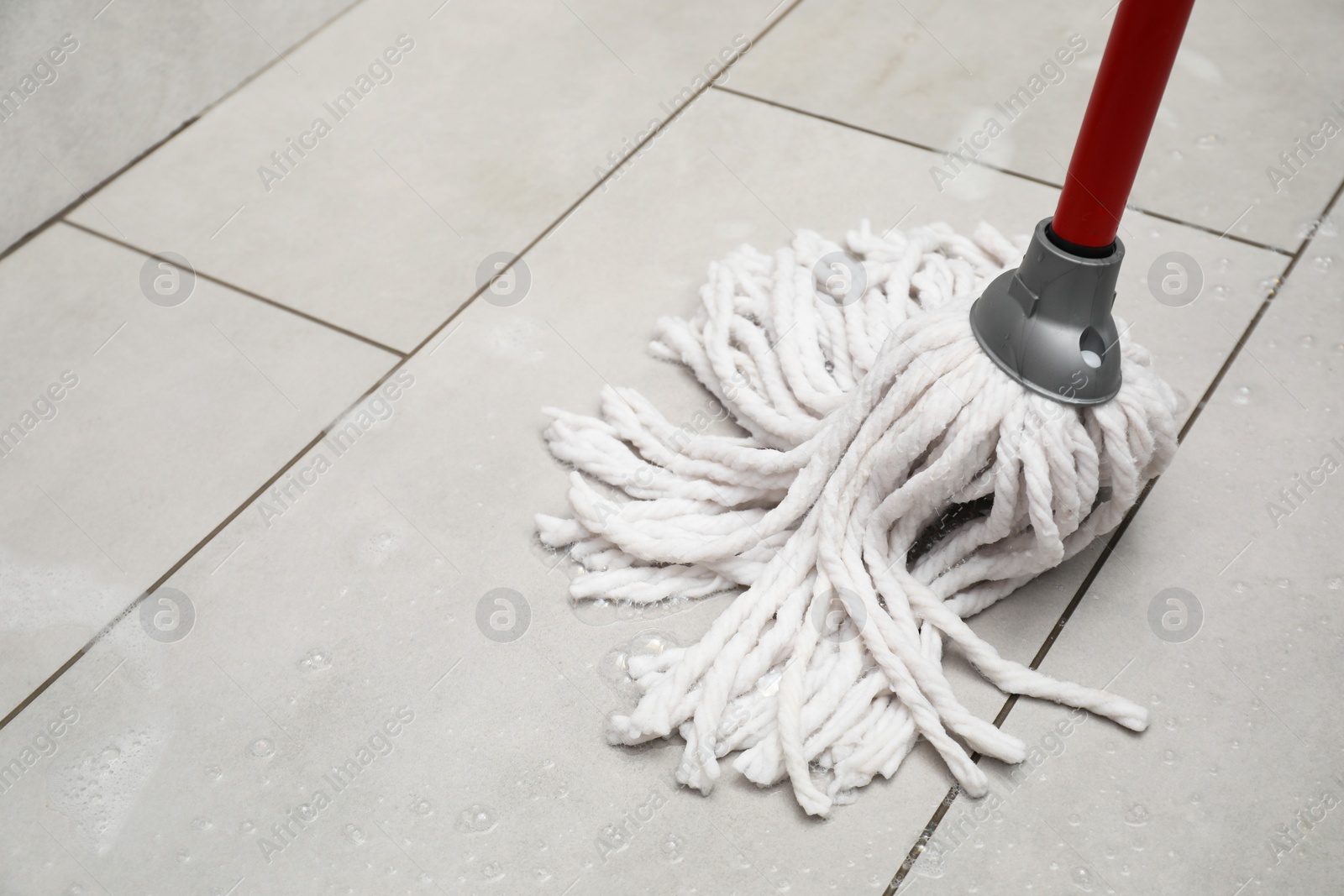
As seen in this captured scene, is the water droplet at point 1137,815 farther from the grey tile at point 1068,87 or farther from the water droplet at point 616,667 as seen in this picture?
the grey tile at point 1068,87

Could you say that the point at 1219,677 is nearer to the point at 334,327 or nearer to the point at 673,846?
the point at 673,846

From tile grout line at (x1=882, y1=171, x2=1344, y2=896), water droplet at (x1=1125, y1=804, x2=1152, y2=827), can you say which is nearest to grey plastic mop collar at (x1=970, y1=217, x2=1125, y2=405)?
tile grout line at (x1=882, y1=171, x2=1344, y2=896)

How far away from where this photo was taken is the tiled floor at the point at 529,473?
0.99 m

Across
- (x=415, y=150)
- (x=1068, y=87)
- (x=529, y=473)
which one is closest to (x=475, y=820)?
(x=529, y=473)

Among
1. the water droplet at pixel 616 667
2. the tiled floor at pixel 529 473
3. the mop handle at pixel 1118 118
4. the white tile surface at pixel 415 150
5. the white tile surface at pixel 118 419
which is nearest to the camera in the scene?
the mop handle at pixel 1118 118

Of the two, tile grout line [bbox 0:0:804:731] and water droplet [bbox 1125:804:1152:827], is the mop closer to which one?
water droplet [bbox 1125:804:1152:827]

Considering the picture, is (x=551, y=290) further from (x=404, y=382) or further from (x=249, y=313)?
(x=249, y=313)

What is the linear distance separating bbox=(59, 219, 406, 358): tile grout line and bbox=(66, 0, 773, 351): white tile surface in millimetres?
10

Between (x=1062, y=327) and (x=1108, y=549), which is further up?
(x=1062, y=327)

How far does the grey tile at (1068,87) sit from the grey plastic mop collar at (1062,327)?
0.63 m

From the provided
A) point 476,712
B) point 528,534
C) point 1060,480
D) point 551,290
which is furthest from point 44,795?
point 1060,480

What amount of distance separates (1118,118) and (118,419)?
114 cm

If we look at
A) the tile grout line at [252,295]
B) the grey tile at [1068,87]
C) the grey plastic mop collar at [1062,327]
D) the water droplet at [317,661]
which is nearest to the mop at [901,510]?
the grey plastic mop collar at [1062,327]

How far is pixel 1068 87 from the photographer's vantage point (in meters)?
1.78
